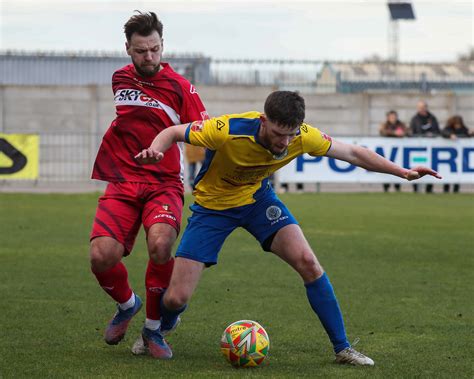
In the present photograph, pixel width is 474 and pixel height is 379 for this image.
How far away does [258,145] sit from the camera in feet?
21.4

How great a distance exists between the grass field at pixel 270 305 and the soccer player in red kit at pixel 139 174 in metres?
0.41

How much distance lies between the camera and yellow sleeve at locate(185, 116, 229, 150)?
642 centimetres

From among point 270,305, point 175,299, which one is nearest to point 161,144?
point 175,299

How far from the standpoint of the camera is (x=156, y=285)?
7039mm

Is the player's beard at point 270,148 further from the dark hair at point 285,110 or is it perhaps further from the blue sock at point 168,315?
the blue sock at point 168,315

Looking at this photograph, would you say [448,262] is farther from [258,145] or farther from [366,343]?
[258,145]

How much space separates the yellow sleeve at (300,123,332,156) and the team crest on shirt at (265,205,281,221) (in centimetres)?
45

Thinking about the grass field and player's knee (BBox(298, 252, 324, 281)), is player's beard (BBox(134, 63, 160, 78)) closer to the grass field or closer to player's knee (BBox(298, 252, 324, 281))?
player's knee (BBox(298, 252, 324, 281))

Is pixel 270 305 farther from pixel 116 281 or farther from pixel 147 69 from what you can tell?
pixel 147 69

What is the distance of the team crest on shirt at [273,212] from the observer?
6777mm

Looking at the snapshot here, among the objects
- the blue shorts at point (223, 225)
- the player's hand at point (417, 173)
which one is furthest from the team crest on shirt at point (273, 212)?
the player's hand at point (417, 173)

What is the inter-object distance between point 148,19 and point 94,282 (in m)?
3.84

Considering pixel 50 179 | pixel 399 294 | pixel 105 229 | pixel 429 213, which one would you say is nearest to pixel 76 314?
→ pixel 105 229

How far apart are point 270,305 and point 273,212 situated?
223 centimetres
